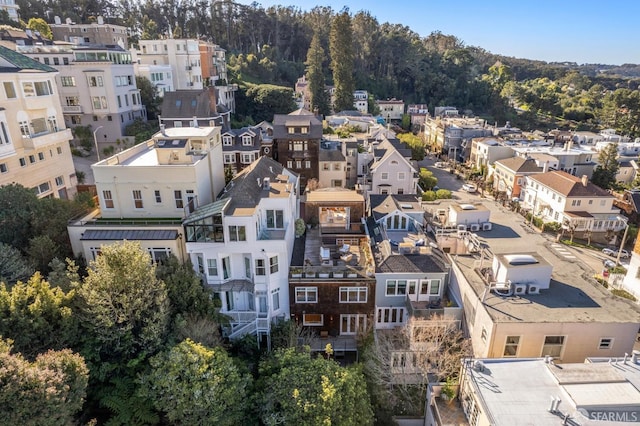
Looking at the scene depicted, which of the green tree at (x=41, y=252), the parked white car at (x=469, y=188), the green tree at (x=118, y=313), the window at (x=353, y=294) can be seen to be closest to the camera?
the green tree at (x=118, y=313)

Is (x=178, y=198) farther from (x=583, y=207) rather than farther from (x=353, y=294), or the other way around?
(x=583, y=207)

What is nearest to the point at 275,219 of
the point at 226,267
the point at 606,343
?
the point at 226,267

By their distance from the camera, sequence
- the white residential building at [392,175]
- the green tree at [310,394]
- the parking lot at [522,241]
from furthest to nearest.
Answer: the white residential building at [392,175] → the parking lot at [522,241] → the green tree at [310,394]

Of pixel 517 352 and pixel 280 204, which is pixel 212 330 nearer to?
pixel 280 204

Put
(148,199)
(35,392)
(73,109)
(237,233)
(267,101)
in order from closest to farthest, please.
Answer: (35,392) → (237,233) → (148,199) → (73,109) → (267,101)

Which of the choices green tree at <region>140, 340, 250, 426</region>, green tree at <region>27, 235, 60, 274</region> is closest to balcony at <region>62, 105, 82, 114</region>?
green tree at <region>27, 235, 60, 274</region>

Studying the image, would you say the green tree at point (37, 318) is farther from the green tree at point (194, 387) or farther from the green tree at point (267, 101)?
the green tree at point (267, 101)

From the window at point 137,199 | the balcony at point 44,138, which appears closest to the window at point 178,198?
the window at point 137,199

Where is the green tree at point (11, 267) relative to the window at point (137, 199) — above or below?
below
